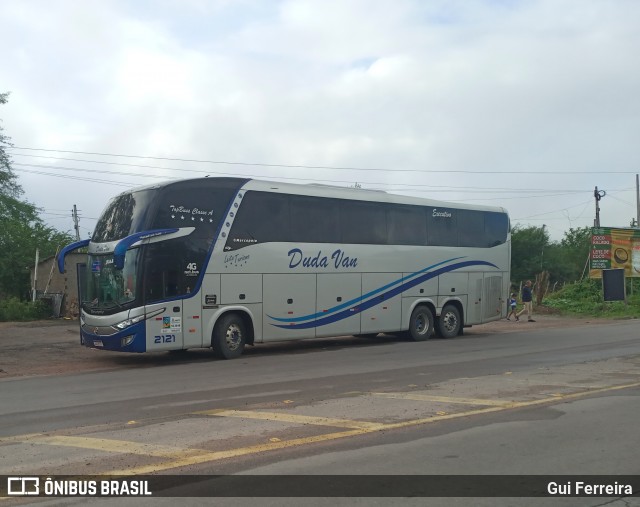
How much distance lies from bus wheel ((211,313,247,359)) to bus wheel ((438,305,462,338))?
25.2 feet

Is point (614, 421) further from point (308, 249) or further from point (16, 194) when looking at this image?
point (16, 194)

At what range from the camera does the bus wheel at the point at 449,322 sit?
77.0ft

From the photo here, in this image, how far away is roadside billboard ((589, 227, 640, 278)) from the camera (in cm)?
4000

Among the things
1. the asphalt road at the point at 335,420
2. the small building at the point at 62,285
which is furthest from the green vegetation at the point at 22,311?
the asphalt road at the point at 335,420

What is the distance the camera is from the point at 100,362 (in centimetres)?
1784

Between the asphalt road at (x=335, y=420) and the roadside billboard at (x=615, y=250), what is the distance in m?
25.2

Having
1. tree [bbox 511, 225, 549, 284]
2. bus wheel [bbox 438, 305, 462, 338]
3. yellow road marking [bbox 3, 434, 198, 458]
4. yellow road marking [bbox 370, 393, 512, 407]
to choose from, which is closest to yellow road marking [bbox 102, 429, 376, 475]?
yellow road marking [bbox 3, 434, 198, 458]

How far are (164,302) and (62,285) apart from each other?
2269cm

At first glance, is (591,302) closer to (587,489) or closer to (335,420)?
(335,420)

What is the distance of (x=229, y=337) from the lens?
59.0ft

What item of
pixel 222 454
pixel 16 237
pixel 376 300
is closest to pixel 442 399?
pixel 222 454

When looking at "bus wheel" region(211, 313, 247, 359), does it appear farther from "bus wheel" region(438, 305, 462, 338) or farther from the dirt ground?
"bus wheel" region(438, 305, 462, 338)

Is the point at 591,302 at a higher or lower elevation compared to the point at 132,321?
lower

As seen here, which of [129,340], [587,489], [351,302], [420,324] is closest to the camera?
[587,489]
